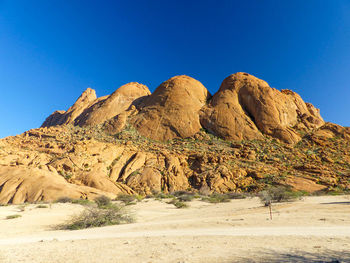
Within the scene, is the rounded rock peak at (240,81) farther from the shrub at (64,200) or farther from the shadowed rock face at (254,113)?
the shrub at (64,200)

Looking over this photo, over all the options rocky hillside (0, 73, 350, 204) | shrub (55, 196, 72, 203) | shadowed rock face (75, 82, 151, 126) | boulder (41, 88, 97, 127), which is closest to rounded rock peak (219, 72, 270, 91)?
rocky hillside (0, 73, 350, 204)

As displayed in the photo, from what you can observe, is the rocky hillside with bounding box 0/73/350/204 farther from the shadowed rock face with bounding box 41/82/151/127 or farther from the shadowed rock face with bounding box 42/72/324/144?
the shadowed rock face with bounding box 41/82/151/127

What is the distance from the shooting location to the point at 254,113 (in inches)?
1874

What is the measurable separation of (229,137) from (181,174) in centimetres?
1852

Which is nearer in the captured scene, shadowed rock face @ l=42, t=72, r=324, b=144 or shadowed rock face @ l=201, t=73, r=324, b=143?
shadowed rock face @ l=201, t=73, r=324, b=143

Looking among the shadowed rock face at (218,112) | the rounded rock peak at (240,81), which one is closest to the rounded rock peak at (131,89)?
the shadowed rock face at (218,112)

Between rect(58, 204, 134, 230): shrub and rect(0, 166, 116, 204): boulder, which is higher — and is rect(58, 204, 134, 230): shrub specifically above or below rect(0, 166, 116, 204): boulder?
below

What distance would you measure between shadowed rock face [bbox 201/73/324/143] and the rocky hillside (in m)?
0.24

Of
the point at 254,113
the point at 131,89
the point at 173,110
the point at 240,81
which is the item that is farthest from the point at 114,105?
the point at 254,113

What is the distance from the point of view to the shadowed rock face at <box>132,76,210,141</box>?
46691mm

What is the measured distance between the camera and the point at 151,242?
5.57 meters

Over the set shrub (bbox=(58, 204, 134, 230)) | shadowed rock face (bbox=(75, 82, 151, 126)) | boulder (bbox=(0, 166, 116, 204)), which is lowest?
shrub (bbox=(58, 204, 134, 230))

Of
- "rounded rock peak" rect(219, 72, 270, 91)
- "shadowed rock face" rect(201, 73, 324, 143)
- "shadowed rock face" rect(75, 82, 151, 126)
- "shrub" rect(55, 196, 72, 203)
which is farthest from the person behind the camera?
"shadowed rock face" rect(75, 82, 151, 126)

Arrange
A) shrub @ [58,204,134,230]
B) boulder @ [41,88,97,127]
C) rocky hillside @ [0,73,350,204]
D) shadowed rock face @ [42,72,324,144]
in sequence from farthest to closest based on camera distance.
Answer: boulder @ [41,88,97,127], shadowed rock face @ [42,72,324,144], rocky hillside @ [0,73,350,204], shrub @ [58,204,134,230]
